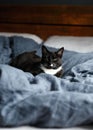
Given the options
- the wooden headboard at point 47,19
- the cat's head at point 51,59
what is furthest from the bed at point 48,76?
the cat's head at point 51,59

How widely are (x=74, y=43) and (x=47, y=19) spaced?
46 cm

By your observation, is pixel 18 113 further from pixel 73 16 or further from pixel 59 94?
pixel 73 16

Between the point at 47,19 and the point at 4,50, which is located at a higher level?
the point at 47,19

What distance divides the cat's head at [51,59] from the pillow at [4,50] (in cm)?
37

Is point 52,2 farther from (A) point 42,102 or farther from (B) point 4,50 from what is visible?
(A) point 42,102

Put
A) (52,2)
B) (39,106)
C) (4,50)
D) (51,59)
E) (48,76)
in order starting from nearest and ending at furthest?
1. (39,106)
2. (48,76)
3. (51,59)
4. (4,50)
5. (52,2)

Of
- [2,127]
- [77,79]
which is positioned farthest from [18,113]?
[77,79]

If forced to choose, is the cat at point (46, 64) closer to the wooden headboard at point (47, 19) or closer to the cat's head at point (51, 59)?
the cat's head at point (51, 59)

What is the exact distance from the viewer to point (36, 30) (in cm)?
257

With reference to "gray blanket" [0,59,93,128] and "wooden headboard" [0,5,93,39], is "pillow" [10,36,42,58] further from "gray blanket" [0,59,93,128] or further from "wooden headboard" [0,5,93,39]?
"gray blanket" [0,59,93,128]

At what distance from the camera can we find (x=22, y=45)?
2197 millimetres

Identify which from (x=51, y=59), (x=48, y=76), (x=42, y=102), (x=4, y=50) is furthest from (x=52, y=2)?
(x=42, y=102)

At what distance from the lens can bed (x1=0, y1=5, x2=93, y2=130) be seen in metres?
0.98

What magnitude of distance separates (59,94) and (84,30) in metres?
1.51
